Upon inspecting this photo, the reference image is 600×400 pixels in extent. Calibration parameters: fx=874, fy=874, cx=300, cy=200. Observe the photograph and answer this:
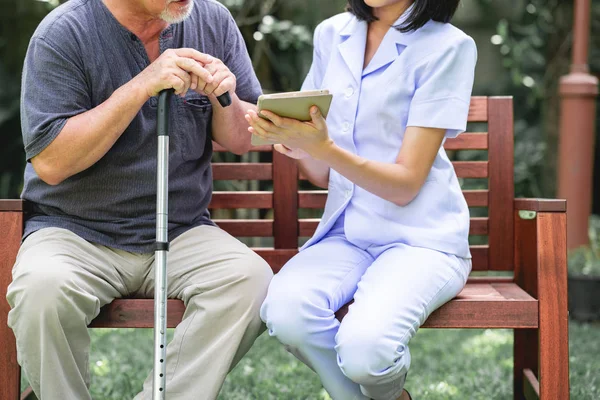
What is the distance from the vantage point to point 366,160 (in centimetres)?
256

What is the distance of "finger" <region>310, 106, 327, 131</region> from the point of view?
2.37m

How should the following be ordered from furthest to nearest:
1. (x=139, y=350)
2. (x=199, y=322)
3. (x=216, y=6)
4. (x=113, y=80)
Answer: (x=139, y=350) < (x=216, y=6) < (x=113, y=80) < (x=199, y=322)

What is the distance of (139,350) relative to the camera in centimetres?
418

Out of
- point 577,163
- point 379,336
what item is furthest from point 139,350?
point 577,163

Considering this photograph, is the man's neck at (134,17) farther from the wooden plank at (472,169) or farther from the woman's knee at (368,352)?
the woman's knee at (368,352)

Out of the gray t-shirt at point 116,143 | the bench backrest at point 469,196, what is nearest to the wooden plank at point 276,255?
the bench backrest at point 469,196

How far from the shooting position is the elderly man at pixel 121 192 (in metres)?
2.43

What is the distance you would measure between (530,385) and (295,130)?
135 centimetres

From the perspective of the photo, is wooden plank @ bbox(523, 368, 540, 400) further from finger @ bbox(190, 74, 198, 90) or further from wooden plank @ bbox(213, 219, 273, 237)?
finger @ bbox(190, 74, 198, 90)

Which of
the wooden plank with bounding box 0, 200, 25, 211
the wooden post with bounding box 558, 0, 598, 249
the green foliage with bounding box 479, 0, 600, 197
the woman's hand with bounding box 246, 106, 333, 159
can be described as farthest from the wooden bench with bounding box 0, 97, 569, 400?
the green foliage with bounding box 479, 0, 600, 197

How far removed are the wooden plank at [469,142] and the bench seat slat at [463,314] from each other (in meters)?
0.81

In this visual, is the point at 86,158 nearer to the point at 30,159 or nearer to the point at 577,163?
the point at 30,159

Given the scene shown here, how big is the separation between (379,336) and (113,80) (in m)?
1.14

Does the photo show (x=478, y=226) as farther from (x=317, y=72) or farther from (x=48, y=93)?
(x=48, y=93)
